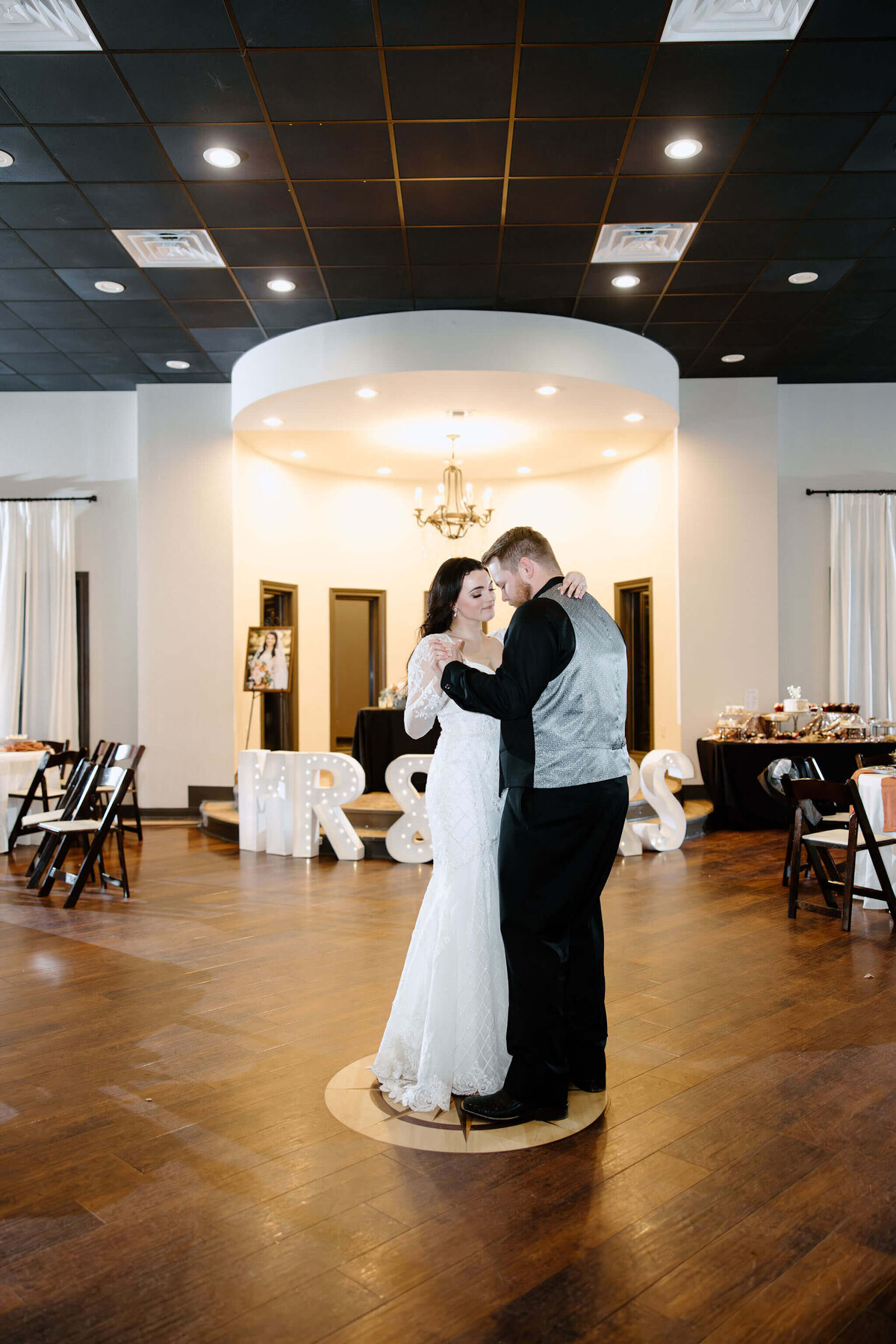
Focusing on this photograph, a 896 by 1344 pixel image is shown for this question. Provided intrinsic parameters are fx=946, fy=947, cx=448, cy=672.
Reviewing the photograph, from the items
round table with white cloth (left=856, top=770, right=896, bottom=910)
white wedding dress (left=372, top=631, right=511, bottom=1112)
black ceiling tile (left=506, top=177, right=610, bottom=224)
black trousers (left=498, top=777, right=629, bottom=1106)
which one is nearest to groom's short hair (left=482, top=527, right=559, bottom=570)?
white wedding dress (left=372, top=631, right=511, bottom=1112)

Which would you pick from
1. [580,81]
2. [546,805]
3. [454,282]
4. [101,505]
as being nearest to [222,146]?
[580,81]

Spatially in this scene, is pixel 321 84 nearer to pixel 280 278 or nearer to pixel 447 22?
pixel 447 22

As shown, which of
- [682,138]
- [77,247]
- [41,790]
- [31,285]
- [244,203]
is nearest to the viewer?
[682,138]

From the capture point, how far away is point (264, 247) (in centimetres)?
680

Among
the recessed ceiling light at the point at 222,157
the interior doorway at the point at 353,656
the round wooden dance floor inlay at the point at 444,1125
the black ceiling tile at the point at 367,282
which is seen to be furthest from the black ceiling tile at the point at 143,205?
the round wooden dance floor inlay at the point at 444,1125

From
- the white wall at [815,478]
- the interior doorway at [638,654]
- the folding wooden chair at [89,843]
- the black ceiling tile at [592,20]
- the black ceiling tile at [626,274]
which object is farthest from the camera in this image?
the interior doorway at [638,654]

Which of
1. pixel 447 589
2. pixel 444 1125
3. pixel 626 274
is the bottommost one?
pixel 444 1125

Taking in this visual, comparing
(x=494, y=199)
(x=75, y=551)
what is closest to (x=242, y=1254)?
(x=494, y=199)

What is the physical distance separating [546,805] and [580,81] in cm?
414

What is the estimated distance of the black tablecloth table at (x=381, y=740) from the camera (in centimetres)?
845

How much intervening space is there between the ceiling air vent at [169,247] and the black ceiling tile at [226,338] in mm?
1227

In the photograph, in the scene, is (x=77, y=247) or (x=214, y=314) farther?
(x=214, y=314)

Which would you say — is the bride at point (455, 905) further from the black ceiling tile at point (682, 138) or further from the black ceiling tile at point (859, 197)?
the black ceiling tile at point (859, 197)

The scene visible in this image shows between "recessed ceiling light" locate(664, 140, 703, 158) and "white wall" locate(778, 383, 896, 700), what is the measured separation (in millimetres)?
4830
